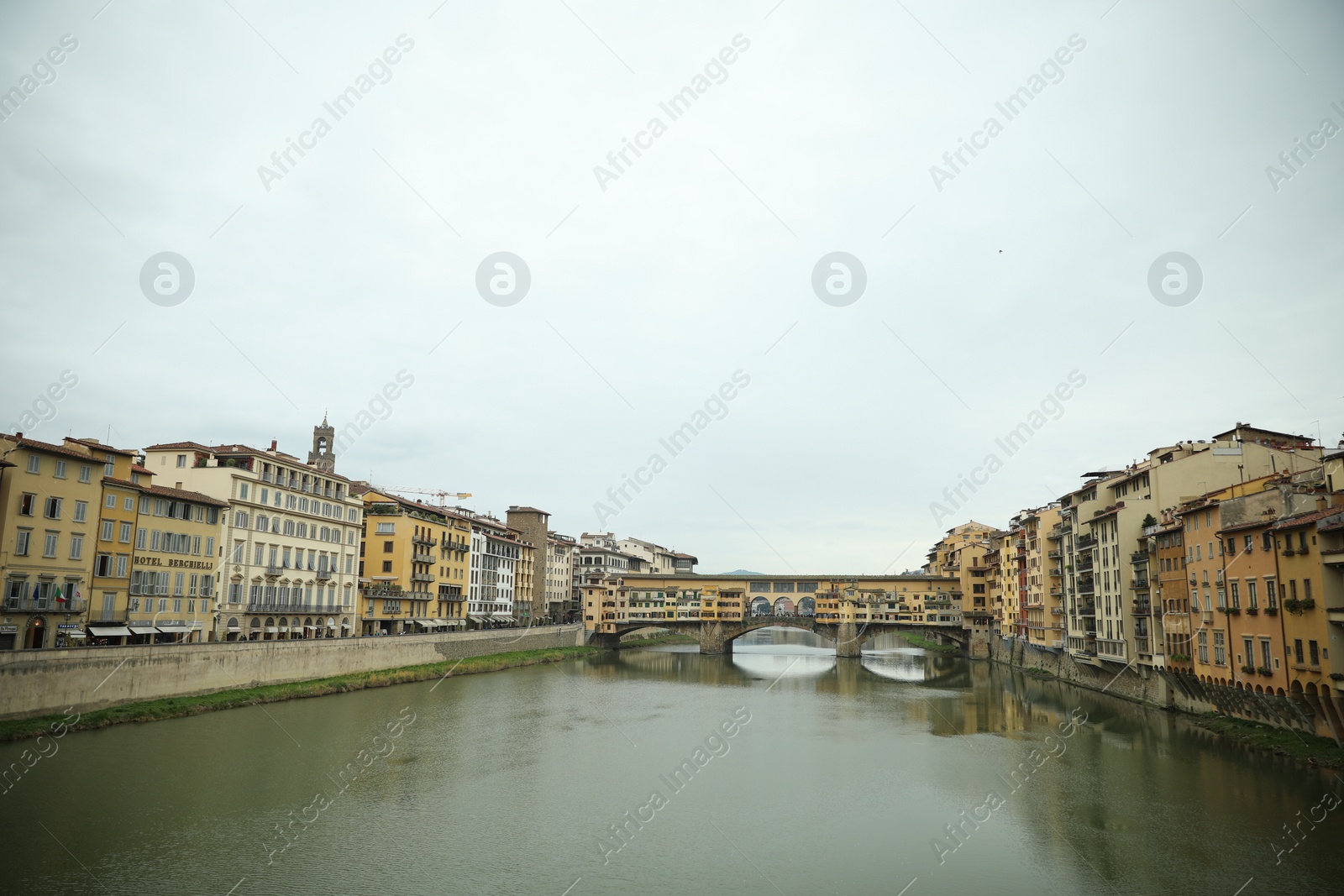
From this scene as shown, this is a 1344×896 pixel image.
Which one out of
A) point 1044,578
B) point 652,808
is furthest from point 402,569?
point 1044,578

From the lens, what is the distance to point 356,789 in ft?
93.8

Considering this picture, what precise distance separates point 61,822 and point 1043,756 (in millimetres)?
34535

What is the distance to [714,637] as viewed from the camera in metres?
101

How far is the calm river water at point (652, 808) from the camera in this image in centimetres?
2105

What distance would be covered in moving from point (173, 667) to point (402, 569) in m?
31.6

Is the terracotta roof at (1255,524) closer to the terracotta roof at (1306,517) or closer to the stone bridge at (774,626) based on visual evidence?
the terracotta roof at (1306,517)

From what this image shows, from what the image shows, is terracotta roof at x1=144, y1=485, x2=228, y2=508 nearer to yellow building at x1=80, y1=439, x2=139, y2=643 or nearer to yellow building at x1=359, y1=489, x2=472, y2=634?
yellow building at x1=80, y1=439, x2=139, y2=643

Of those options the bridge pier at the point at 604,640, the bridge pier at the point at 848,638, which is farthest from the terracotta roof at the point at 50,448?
the bridge pier at the point at 848,638

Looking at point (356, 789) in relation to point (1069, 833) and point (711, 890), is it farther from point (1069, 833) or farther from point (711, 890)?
point (1069, 833)

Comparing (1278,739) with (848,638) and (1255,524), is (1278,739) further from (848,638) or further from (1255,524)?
(848,638)

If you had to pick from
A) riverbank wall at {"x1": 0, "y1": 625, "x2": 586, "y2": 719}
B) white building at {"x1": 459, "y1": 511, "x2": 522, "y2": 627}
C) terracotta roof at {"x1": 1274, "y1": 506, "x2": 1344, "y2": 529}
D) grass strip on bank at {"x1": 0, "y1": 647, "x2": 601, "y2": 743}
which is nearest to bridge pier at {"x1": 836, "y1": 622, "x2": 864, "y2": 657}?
white building at {"x1": 459, "y1": 511, "x2": 522, "y2": 627}

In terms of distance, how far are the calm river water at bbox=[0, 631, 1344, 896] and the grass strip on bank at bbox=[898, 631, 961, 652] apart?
209 ft

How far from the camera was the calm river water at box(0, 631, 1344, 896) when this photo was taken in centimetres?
2105

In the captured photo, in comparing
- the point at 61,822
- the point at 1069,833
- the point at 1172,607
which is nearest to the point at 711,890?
the point at 1069,833
